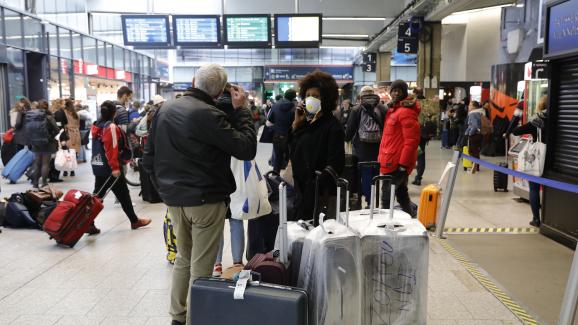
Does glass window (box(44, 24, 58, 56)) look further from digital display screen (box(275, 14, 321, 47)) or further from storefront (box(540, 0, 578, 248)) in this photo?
storefront (box(540, 0, 578, 248))

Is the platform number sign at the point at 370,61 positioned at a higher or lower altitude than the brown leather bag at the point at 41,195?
higher

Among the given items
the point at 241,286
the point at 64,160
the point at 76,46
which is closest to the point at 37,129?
the point at 64,160

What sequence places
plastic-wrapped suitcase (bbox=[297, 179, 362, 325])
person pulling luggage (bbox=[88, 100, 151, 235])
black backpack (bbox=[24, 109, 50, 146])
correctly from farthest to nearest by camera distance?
black backpack (bbox=[24, 109, 50, 146]), person pulling luggage (bbox=[88, 100, 151, 235]), plastic-wrapped suitcase (bbox=[297, 179, 362, 325])

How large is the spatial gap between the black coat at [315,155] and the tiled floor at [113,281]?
1.13 meters

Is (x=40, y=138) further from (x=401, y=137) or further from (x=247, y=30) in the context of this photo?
(x=247, y=30)

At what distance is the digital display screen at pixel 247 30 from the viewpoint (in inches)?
564

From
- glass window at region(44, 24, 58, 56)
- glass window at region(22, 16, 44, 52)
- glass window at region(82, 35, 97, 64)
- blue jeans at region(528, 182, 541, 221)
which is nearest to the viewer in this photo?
blue jeans at region(528, 182, 541, 221)

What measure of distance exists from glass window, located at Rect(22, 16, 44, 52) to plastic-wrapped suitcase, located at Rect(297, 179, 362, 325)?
43.7ft

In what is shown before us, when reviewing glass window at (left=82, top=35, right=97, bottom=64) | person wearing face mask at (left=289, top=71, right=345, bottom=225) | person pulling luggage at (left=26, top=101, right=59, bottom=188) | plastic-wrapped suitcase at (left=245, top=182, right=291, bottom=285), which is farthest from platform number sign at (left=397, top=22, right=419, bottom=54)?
plastic-wrapped suitcase at (left=245, top=182, right=291, bottom=285)

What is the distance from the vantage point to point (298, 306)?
7.36ft

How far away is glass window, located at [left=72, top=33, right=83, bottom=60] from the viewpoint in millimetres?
16828

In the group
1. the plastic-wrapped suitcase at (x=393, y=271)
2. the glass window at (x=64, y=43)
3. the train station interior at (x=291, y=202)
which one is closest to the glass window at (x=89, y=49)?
the glass window at (x=64, y=43)

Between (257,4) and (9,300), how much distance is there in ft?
47.9

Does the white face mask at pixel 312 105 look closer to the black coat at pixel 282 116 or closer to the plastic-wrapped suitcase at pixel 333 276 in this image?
the plastic-wrapped suitcase at pixel 333 276
